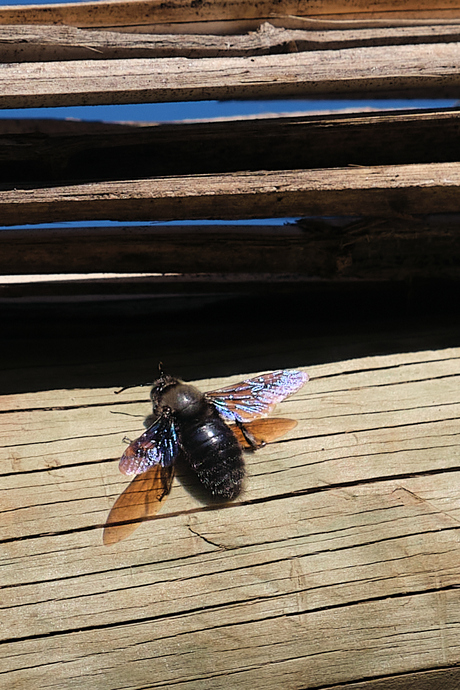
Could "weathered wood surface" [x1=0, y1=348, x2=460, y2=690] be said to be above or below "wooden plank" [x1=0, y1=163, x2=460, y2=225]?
below

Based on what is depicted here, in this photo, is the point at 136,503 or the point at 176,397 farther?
the point at 176,397

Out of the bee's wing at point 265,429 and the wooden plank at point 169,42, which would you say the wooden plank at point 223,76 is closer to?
the wooden plank at point 169,42

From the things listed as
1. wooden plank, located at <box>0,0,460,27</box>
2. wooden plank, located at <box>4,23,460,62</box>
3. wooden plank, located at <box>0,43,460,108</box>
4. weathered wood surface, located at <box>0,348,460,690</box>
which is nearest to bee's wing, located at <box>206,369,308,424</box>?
weathered wood surface, located at <box>0,348,460,690</box>

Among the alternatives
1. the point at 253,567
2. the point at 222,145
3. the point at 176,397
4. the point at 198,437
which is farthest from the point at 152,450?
the point at 222,145

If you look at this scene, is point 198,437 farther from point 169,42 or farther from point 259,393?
point 169,42

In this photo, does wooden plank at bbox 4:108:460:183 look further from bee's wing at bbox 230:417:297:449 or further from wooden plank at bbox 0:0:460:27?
bee's wing at bbox 230:417:297:449

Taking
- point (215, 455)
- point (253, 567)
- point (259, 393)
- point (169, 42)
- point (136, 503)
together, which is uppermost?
point (169, 42)

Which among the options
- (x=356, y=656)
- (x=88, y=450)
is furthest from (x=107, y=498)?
(x=356, y=656)
